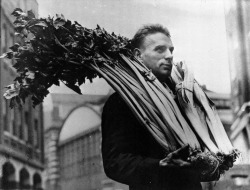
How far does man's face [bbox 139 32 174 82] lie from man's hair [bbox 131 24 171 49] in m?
0.05

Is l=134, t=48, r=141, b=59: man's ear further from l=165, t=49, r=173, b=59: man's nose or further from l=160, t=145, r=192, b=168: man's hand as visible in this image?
l=160, t=145, r=192, b=168: man's hand

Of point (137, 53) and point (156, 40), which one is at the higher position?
point (156, 40)

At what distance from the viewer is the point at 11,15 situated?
4594 millimetres

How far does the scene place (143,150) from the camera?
13.9 ft

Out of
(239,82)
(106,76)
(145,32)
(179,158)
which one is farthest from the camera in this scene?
(239,82)

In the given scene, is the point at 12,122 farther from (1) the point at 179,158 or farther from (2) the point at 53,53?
(1) the point at 179,158

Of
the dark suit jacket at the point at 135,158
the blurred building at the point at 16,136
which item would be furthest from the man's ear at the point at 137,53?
the blurred building at the point at 16,136

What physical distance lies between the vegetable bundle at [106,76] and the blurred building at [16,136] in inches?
5.4

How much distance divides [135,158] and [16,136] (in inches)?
41.1

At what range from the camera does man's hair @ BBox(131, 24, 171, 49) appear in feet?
14.9

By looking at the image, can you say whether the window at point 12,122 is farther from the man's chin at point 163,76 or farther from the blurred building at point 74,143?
the man's chin at point 163,76

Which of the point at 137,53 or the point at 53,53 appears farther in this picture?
the point at 137,53

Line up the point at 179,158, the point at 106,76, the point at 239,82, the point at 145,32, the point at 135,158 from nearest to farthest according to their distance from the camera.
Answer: the point at 179,158, the point at 135,158, the point at 106,76, the point at 145,32, the point at 239,82

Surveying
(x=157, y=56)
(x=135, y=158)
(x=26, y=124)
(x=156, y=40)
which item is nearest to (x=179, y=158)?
(x=135, y=158)
